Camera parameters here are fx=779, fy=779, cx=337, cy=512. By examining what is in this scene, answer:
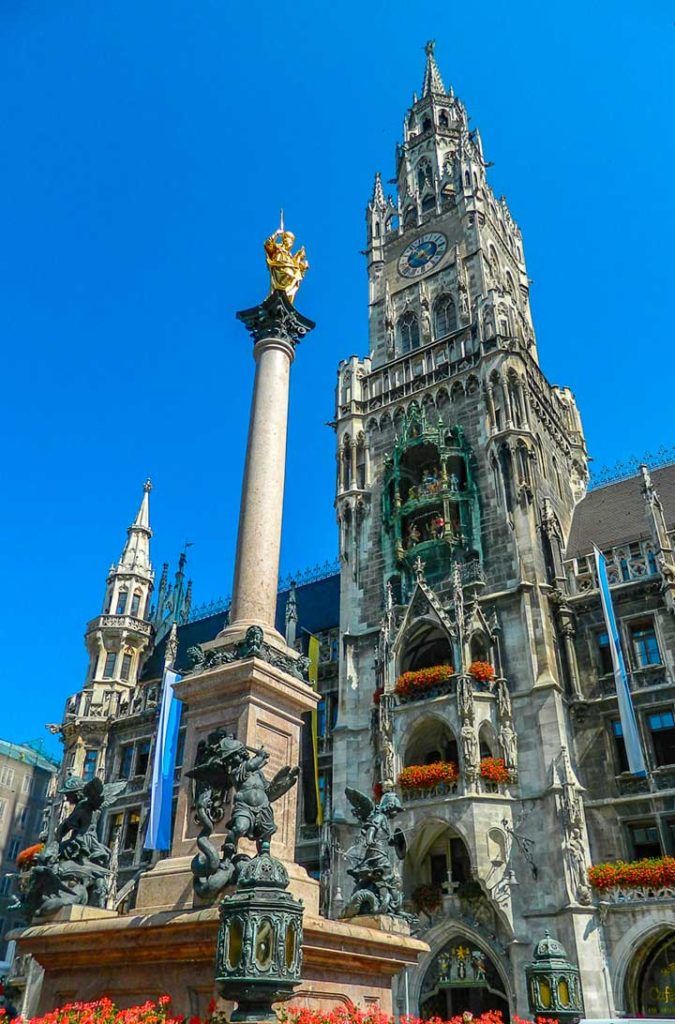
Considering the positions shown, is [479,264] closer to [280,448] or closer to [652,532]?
[652,532]

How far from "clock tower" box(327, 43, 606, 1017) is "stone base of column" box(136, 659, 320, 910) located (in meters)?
15.2

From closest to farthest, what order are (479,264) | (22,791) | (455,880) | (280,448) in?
1. (280,448)
2. (455,880)
3. (479,264)
4. (22,791)

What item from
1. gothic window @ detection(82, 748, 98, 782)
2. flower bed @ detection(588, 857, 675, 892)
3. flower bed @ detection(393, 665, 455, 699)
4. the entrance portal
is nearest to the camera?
flower bed @ detection(588, 857, 675, 892)


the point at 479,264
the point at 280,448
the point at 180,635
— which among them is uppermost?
the point at 479,264

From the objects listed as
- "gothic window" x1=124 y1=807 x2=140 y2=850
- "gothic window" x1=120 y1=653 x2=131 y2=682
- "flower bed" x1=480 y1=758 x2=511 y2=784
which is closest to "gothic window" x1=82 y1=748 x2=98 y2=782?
"gothic window" x1=124 y1=807 x2=140 y2=850

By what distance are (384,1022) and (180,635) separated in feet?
147

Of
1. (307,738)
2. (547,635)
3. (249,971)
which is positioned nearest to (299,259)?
(249,971)

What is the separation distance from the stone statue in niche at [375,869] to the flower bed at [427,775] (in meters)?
12.2

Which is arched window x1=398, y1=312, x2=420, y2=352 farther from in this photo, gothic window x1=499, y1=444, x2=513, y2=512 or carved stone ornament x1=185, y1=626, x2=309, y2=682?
carved stone ornament x1=185, y1=626, x2=309, y2=682

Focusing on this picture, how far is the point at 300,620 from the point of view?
4344cm

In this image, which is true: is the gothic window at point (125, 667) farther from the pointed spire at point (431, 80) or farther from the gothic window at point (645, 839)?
the pointed spire at point (431, 80)

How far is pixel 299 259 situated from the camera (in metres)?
18.2

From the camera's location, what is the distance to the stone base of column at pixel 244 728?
11.1 m

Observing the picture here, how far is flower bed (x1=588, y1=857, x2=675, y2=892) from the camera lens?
23.3 meters
